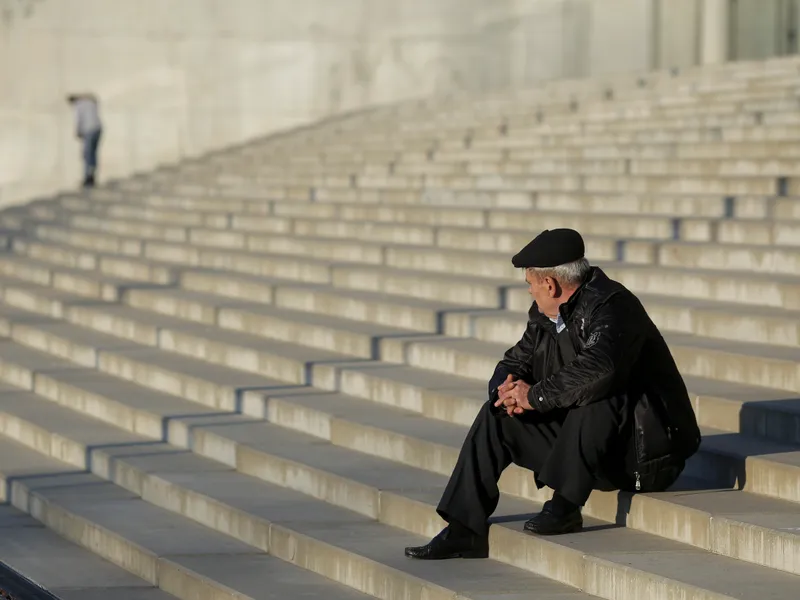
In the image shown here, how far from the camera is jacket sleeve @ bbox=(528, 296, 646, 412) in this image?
496 cm

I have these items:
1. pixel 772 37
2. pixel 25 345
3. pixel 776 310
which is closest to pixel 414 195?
pixel 25 345

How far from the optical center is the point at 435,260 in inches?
401

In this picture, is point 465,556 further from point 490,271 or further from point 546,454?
point 490,271

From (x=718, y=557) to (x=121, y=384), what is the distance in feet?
17.6

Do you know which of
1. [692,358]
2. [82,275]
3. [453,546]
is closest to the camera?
[453,546]

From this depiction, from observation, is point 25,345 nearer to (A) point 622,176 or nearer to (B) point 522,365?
(A) point 622,176

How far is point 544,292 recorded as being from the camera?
521cm

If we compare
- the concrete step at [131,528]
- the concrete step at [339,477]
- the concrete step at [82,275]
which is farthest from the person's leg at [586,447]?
the concrete step at [82,275]

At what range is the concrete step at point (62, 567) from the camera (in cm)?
607

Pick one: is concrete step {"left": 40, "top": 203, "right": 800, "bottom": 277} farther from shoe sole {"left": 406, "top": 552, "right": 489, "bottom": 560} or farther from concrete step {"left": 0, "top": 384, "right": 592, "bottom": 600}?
shoe sole {"left": 406, "top": 552, "right": 489, "bottom": 560}

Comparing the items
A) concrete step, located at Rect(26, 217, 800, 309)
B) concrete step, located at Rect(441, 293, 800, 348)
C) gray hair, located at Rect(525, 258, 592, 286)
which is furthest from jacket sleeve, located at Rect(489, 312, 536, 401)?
concrete step, located at Rect(26, 217, 800, 309)

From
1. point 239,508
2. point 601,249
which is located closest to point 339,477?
point 239,508

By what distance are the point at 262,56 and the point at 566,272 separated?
628 inches

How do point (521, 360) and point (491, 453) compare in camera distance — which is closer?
point (491, 453)
